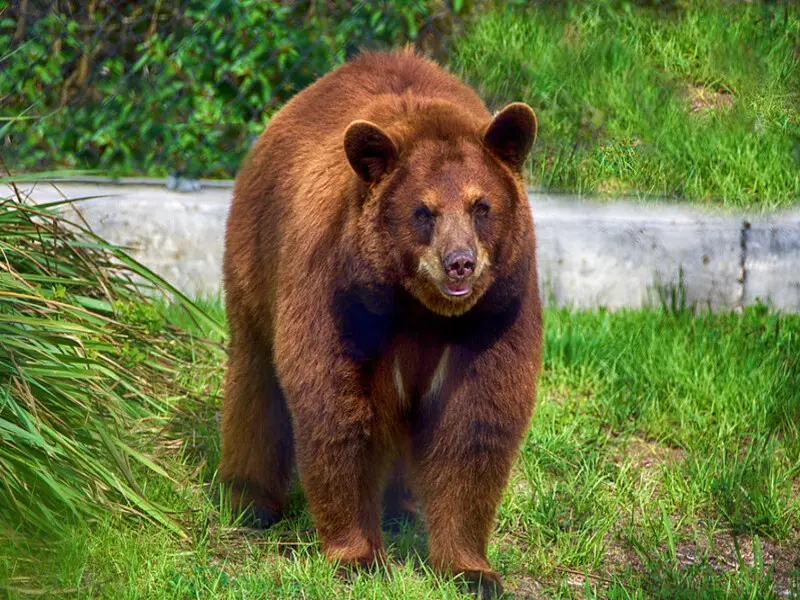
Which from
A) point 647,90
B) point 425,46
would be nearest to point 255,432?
point 647,90

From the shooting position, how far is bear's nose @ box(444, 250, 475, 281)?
3.85 m

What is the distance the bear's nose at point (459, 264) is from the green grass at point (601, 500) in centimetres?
116

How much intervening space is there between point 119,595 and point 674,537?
2325 mm

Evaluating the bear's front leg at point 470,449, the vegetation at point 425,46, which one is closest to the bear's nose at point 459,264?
the bear's front leg at point 470,449

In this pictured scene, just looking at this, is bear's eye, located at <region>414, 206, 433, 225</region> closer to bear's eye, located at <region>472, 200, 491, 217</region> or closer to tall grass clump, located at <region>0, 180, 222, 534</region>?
bear's eye, located at <region>472, 200, 491, 217</region>

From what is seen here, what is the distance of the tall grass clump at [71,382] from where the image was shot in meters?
4.28

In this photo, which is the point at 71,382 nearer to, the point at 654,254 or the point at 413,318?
the point at 413,318

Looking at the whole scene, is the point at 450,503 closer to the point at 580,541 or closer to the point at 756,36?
the point at 580,541

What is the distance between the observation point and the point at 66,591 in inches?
156

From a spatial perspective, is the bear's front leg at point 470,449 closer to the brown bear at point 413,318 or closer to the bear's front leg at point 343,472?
the brown bear at point 413,318

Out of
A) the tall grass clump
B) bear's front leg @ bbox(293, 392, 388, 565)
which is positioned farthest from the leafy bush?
bear's front leg @ bbox(293, 392, 388, 565)

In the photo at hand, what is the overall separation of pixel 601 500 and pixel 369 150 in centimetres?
201

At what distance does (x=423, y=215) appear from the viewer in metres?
4.03

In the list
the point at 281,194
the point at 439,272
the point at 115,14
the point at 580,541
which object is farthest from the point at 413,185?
the point at 115,14
